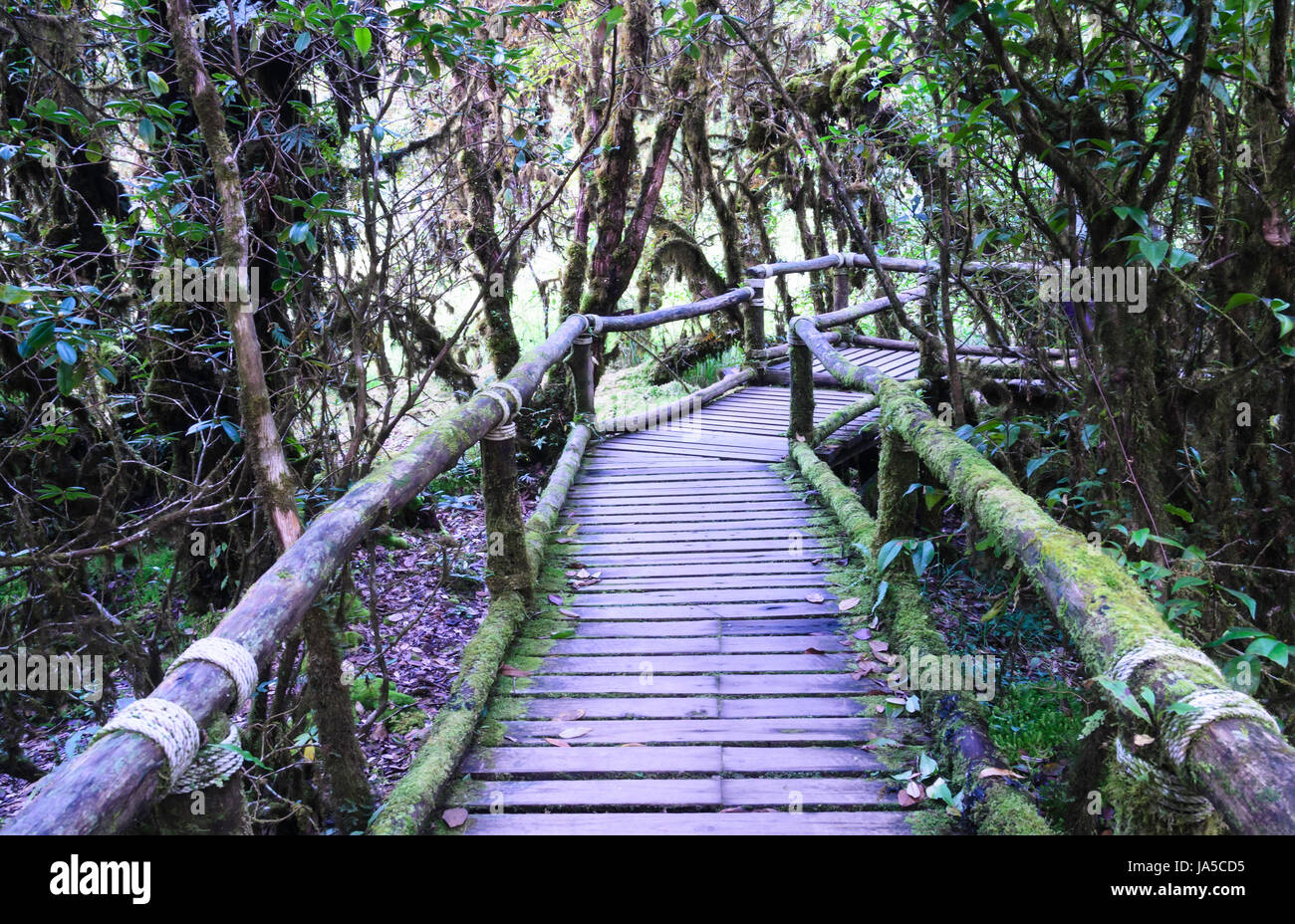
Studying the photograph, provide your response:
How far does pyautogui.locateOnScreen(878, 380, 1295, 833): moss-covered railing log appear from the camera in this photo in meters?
1.39

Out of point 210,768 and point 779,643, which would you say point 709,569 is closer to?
point 779,643

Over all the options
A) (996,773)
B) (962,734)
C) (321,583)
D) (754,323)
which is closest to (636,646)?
(962,734)

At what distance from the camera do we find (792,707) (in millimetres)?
3424

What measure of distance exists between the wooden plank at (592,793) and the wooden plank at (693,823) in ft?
0.13

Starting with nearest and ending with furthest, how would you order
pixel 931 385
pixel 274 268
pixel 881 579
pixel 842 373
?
pixel 881 579
pixel 274 268
pixel 842 373
pixel 931 385

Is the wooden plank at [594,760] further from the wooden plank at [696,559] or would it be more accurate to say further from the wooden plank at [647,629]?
the wooden plank at [696,559]

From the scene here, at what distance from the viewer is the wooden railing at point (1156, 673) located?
1411 millimetres

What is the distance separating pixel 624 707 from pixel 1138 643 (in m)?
2.13

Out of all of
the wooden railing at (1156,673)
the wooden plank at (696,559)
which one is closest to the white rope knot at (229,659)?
the wooden railing at (1156,673)

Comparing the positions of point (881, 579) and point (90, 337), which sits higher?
point (90, 337)
